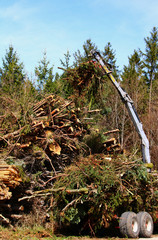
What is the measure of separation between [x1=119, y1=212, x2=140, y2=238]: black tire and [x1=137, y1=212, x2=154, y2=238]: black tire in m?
0.19

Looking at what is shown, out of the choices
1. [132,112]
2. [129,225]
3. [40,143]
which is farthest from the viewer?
[132,112]

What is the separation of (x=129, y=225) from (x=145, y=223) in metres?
0.83

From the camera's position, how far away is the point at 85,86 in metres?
9.63

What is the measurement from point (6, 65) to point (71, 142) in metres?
12.4

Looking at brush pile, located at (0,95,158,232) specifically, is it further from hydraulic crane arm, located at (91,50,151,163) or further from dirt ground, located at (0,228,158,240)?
hydraulic crane arm, located at (91,50,151,163)

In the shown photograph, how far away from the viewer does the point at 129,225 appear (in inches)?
273

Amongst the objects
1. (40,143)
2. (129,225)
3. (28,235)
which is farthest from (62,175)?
(129,225)

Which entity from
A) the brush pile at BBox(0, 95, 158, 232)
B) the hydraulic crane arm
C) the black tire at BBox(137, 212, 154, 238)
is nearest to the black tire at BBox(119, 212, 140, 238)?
the black tire at BBox(137, 212, 154, 238)

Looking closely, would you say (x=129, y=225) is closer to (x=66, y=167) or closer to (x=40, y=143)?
(x=66, y=167)

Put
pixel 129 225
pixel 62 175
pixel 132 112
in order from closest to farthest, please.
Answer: pixel 129 225
pixel 62 175
pixel 132 112

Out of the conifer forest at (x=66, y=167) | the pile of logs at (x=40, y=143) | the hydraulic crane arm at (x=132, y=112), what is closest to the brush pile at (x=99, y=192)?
the conifer forest at (x=66, y=167)

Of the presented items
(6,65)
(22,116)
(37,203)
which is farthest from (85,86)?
(6,65)

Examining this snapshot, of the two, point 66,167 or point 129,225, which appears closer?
point 129,225

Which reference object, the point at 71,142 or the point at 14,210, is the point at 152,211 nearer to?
the point at 71,142
